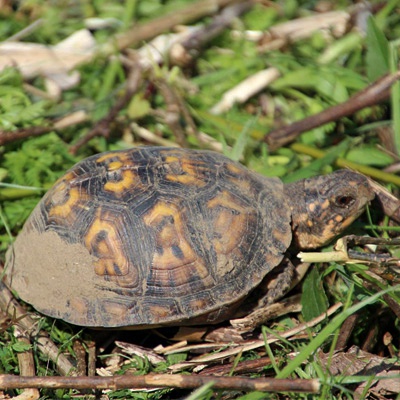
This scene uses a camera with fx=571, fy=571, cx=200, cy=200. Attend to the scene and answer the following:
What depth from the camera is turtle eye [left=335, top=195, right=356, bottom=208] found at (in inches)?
109

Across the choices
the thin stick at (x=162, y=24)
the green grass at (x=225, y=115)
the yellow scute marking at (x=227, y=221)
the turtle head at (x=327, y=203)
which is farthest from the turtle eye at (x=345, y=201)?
the thin stick at (x=162, y=24)

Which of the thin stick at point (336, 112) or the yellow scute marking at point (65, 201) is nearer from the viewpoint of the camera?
the yellow scute marking at point (65, 201)

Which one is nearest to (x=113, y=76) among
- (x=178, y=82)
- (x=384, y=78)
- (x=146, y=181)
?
(x=178, y=82)

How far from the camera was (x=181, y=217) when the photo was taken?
2508 millimetres

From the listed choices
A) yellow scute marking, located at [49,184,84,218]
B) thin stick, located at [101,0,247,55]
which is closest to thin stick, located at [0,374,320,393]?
yellow scute marking, located at [49,184,84,218]

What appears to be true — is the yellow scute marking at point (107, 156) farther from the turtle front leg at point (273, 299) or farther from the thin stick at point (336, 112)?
the thin stick at point (336, 112)

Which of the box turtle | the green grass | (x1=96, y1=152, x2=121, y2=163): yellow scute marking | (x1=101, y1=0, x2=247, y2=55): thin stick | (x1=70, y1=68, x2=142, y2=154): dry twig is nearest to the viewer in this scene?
the box turtle

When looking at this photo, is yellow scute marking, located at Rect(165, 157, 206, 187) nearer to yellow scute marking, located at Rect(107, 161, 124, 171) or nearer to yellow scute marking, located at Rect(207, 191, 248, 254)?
yellow scute marking, located at Rect(207, 191, 248, 254)

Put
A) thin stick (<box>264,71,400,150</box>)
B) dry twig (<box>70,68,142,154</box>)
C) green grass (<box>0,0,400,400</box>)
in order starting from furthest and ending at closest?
dry twig (<box>70,68,142,154</box>), thin stick (<box>264,71,400,150</box>), green grass (<box>0,0,400,400</box>)

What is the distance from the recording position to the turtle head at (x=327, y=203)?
9.15 feet

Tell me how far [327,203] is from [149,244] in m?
0.94

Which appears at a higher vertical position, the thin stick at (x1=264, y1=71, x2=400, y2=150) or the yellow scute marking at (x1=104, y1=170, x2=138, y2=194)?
the yellow scute marking at (x1=104, y1=170, x2=138, y2=194)

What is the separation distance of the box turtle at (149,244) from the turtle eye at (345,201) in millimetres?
289

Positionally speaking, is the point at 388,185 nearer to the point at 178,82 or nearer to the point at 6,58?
the point at 178,82
